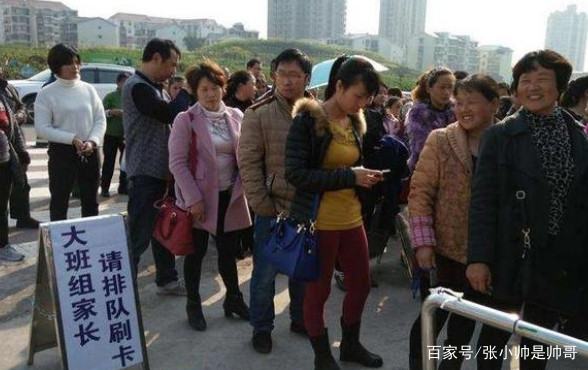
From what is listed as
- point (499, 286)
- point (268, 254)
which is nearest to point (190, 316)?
point (268, 254)

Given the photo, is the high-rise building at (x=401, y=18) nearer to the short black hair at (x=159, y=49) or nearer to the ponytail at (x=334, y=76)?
the short black hair at (x=159, y=49)

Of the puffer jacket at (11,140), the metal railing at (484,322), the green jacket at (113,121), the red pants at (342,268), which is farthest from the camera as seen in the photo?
the green jacket at (113,121)

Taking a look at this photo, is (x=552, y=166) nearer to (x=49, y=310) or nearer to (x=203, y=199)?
(x=203, y=199)

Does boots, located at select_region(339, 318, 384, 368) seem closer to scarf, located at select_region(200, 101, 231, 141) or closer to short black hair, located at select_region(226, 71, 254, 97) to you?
scarf, located at select_region(200, 101, 231, 141)

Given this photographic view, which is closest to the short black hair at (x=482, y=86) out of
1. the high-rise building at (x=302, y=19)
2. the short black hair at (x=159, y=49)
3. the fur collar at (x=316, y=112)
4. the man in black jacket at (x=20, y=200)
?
the fur collar at (x=316, y=112)

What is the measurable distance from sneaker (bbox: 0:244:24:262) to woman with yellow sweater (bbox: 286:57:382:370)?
2.92 meters

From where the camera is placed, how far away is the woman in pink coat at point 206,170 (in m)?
3.34

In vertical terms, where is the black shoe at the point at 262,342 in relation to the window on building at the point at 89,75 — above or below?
below

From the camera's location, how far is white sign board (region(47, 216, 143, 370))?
265 cm

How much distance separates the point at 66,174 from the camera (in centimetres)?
432

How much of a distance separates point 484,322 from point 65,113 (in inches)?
146

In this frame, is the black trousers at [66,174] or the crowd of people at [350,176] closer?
the crowd of people at [350,176]

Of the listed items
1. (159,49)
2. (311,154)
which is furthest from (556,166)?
(159,49)

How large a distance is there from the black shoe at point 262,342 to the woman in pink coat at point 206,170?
0.42 m
